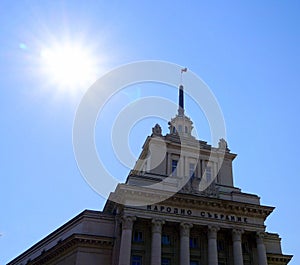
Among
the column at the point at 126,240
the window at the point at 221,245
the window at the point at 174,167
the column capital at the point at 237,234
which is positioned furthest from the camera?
the window at the point at 174,167

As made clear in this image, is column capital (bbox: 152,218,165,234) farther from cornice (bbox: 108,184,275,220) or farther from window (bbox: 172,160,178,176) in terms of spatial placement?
window (bbox: 172,160,178,176)

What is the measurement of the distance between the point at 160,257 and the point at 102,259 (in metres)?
6.22

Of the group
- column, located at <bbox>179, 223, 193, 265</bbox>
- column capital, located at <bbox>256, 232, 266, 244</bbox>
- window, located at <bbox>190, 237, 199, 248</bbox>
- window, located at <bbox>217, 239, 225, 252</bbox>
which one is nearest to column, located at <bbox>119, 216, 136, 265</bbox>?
column, located at <bbox>179, 223, 193, 265</bbox>

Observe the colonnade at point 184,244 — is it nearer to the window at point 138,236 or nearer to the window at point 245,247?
the window at point 245,247

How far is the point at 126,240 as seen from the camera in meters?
36.2

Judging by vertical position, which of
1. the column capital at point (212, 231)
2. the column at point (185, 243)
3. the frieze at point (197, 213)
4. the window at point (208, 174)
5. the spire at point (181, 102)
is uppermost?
the spire at point (181, 102)

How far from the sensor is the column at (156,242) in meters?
36.0

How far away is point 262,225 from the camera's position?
41.2m

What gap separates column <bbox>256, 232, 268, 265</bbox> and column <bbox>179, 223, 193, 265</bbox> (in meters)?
7.67

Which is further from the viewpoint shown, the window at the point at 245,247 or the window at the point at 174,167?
the window at the point at 174,167

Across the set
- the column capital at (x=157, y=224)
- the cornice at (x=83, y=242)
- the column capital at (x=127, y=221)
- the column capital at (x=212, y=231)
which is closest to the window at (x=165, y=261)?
the column capital at (x=157, y=224)

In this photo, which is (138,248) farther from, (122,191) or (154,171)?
(154,171)

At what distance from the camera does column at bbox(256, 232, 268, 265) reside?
39166 millimetres

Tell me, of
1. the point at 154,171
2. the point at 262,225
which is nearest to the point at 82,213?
the point at 154,171
